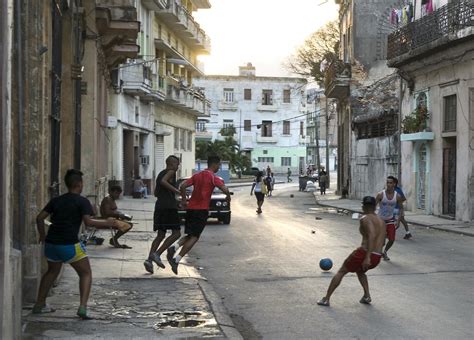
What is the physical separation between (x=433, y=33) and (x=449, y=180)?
5.00 meters

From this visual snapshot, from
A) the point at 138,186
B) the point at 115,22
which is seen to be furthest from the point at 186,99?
the point at 115,22

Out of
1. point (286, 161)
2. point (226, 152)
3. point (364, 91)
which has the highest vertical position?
point (364, 91)

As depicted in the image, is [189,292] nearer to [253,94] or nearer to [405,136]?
[405,136]

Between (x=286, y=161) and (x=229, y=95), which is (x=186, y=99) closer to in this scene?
(x=229, y=95)

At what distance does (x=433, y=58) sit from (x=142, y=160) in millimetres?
17046

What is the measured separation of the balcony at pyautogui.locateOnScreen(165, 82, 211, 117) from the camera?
39.5 m

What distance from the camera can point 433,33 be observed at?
76.0ft

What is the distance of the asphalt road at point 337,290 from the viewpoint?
24.2ft

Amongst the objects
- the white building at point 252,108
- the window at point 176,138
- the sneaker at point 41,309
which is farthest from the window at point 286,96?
the sneaker at point 41,309

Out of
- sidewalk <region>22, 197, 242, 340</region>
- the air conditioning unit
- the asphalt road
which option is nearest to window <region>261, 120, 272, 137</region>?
the air conditioning unit

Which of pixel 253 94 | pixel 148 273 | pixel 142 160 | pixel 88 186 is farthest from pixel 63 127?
pixel 253 94

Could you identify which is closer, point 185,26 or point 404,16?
point 404,16

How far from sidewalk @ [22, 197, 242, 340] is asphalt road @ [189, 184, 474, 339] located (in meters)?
0.34

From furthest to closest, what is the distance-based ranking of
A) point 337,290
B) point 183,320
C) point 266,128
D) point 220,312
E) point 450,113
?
point 266,128, point 450,113, point 337,290, point 220,312, point 183,320
